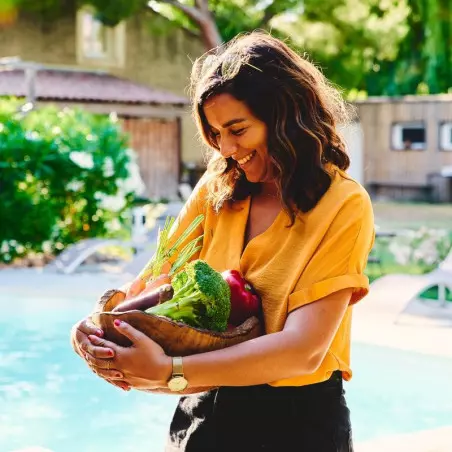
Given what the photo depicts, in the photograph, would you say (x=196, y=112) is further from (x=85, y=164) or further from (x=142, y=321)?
(x=85, y=164)

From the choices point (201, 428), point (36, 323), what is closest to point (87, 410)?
point (36, 323)

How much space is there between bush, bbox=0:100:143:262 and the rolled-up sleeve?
9.93 metres

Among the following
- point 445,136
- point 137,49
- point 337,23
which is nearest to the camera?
point 337,23

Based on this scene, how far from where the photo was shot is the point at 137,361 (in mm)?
1704

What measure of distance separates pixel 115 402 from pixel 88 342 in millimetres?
5332

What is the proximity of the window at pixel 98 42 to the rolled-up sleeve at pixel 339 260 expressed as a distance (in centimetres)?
2246

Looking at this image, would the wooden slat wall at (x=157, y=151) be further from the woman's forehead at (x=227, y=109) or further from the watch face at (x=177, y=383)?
the watch face at (x=177, y=383)

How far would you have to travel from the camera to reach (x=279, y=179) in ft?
6.24

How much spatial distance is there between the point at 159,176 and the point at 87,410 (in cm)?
1664

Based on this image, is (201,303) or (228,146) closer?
(201,303)

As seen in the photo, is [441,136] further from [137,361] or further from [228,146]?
[137,361]

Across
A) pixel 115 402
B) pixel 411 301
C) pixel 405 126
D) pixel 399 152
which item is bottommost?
pixel 115 402

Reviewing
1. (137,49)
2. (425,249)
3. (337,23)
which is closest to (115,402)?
(425,249)

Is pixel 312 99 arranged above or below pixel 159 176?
above
